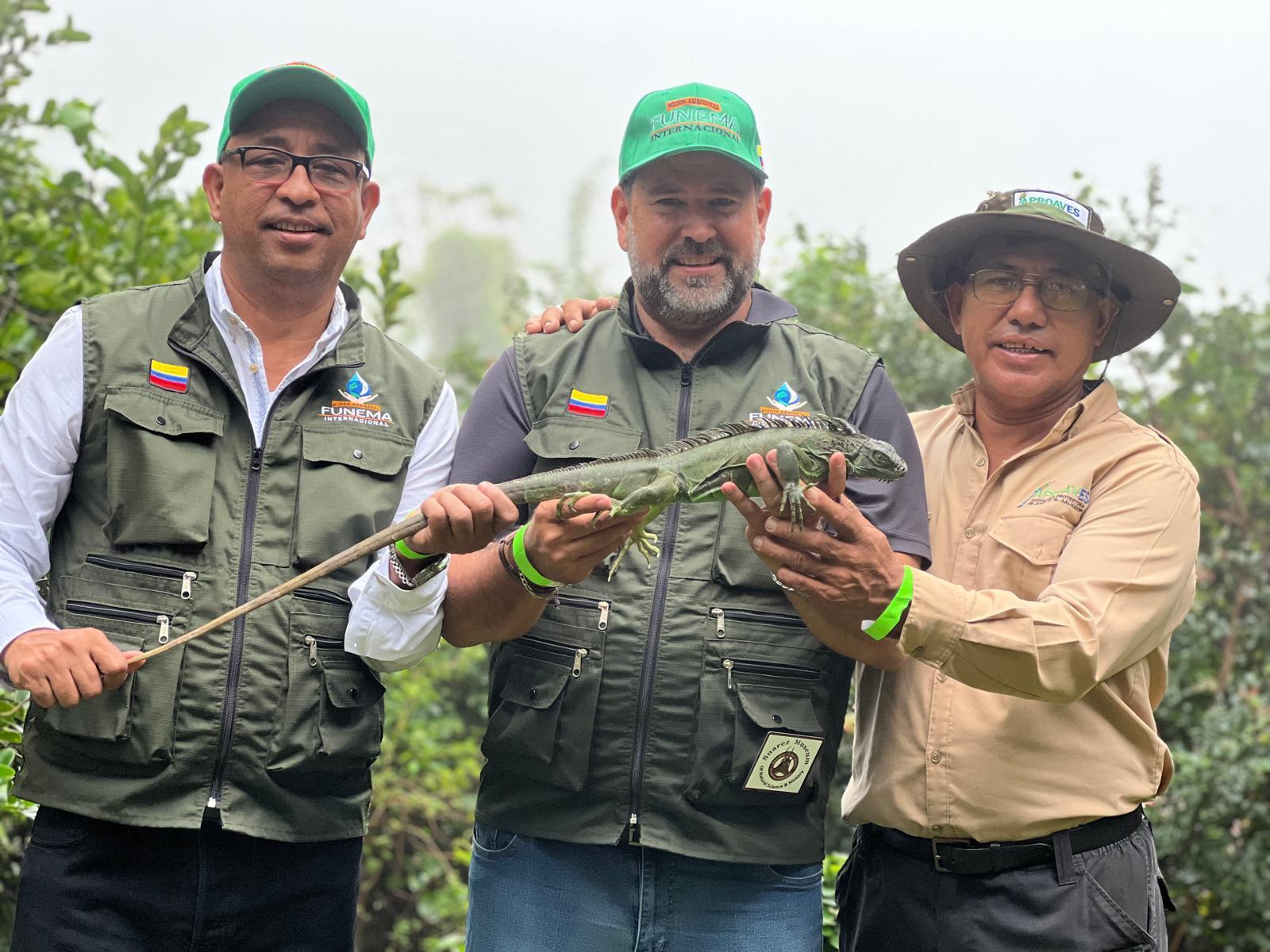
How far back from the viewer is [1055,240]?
16.6 ft

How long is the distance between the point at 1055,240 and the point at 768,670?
1.93 m

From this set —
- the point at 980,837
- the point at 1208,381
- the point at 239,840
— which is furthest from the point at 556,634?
the point at 1208,381

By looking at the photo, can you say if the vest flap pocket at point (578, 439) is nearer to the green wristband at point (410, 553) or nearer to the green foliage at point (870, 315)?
the green wristband at point (410, 553)

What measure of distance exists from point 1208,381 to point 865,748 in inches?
220

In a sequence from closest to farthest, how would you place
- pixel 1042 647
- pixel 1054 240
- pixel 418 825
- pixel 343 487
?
pixel 1042 647
pixel 343 487
pixel 1054 240
pixel 418 825

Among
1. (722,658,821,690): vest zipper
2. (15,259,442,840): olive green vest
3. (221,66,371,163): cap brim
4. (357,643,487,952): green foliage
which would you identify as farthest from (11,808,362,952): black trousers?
(357,643,487,952): green foliage

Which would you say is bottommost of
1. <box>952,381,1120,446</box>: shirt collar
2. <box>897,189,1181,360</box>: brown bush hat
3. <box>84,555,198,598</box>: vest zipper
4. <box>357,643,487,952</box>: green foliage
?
<box>357,643,487,952</box>: green foliage

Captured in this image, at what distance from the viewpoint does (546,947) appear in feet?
15.6

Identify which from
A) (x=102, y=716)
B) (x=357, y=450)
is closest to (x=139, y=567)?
(x=102, y=716)

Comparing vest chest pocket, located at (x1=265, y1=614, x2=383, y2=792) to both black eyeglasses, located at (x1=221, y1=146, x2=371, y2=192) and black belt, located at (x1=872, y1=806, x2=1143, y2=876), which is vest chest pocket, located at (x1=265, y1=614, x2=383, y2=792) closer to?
black eyeglasses, located at (x1=221, y1=146, x2=371, y2=192)

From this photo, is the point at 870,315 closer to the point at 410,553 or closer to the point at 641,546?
the point at 641,546

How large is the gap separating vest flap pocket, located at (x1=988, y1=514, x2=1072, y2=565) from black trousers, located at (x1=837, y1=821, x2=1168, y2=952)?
101 centimetres

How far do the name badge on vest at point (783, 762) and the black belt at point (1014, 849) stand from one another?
49 cm

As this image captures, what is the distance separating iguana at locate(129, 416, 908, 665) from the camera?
4.56 m
